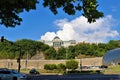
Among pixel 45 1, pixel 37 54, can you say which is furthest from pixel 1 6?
pixel 37 54

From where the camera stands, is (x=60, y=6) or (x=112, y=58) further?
(x=112, y=58)

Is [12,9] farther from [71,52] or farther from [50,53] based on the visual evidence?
[71,52]

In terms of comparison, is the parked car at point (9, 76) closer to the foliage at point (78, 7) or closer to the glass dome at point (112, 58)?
the foliage at point (78, 7)

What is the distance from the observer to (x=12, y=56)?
484 feet

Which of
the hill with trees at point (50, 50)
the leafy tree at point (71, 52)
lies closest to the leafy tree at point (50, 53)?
the hill with trees at point (50, 50)

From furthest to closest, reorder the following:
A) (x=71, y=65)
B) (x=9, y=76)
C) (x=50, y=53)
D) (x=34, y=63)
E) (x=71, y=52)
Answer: (x=71, y=52) → (x=50, y=53) → (x=34, y=63) → (x=71, y=65) → (x=9, y=76)

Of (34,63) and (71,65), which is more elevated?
(34,63)

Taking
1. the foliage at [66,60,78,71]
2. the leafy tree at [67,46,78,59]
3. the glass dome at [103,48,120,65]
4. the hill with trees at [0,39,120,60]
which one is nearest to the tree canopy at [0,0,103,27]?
the foliage at [66,60,78,71]

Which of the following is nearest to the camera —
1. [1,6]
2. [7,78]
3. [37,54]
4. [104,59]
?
[1,6]

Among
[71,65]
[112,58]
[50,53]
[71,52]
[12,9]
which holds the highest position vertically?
[71,52]

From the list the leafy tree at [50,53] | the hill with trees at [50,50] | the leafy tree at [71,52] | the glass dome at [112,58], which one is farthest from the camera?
the leafy tree at [71,52]

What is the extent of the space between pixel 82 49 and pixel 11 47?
99.0ft

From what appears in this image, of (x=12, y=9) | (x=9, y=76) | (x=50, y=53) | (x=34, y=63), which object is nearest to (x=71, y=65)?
(x=34, y=63)

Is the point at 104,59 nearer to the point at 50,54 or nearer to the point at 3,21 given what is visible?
the point at 50,54
